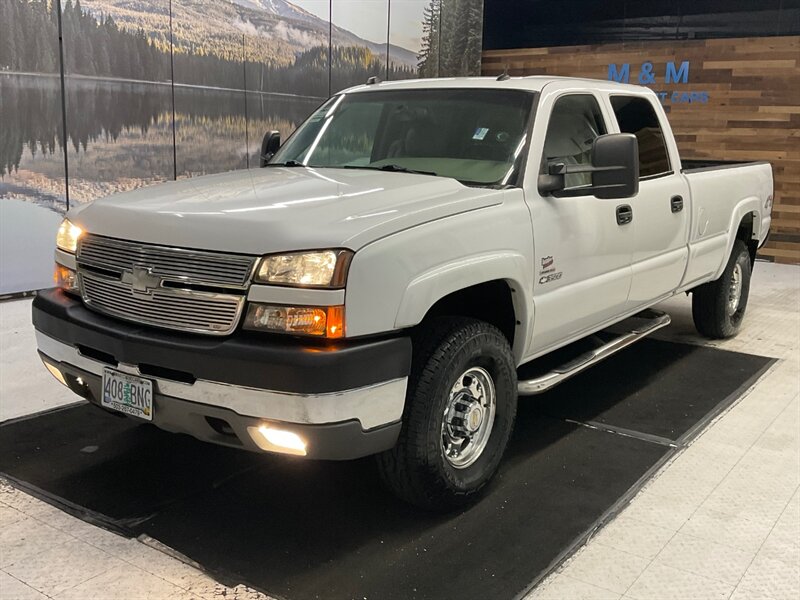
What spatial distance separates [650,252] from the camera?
4.50 meters

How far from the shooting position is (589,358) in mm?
4012

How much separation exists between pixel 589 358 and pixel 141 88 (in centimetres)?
604

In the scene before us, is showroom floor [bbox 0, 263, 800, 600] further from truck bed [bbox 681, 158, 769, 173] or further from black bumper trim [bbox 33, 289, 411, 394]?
truck bed [bbox 681, 158, 769, 173]

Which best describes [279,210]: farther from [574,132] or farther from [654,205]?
[654,205]

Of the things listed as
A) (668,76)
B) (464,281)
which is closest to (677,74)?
(668,76)

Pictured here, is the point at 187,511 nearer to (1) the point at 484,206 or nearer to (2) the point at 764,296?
(1) the point at 484,206

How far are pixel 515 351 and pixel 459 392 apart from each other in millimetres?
478

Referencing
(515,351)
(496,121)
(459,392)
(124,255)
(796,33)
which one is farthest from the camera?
(796,33)

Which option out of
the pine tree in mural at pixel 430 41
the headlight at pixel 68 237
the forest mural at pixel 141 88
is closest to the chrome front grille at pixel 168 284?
the headlight at pixel 68 237

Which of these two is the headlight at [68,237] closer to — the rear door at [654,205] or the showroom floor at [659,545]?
the showroom floor at [659,545]

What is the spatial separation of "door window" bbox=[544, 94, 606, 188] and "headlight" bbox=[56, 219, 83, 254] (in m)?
2.13

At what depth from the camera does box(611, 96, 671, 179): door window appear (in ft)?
14.9

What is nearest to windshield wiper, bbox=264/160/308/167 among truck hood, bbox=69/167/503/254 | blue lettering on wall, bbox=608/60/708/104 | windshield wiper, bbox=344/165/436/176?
windshield wiper, bbox=344/165/436/176

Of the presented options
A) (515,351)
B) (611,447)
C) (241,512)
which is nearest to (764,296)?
(611,447)
